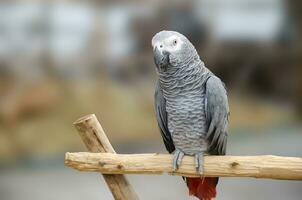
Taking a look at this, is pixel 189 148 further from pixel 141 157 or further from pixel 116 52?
pixel 116 52

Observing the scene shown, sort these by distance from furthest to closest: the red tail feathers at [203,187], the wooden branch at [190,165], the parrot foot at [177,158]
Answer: the red tail feathers at [203,187] → the parrot foot at [177,158] → the wooden branch at [190,165]

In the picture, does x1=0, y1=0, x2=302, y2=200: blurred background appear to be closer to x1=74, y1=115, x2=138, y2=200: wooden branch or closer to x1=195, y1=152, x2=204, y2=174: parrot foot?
x1=74, y1=115, x2=138, y2=200: wooden branch

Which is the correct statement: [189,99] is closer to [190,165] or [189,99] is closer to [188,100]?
[188,100]

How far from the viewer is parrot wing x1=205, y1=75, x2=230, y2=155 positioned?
122 centimetres

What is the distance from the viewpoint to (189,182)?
137 centimetres

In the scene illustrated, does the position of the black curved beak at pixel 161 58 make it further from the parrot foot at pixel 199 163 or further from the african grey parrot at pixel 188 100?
the parrot foot at pixel 199 163

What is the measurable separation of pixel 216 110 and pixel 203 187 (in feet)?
0.88

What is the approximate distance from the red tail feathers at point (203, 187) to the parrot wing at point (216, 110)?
14 centimetres

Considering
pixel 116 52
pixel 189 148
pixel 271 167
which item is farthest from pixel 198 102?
pixel 116 52

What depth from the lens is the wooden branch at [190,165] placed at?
1133mm

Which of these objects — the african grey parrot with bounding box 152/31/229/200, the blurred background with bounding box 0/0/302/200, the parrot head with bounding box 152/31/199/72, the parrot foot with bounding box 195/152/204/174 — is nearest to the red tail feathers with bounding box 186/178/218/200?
the african grey parrot with bounding box 152/31/229/200

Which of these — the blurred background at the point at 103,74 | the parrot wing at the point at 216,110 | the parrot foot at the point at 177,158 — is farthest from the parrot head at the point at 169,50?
the blurred background at the point at 103,74

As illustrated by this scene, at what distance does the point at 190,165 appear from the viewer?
4.10 feet

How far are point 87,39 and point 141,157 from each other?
4.29ft
